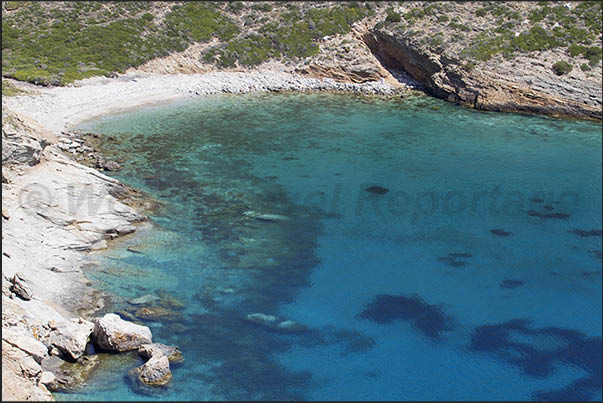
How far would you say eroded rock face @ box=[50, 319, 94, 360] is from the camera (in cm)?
1689

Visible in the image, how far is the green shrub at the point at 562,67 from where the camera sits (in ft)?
152

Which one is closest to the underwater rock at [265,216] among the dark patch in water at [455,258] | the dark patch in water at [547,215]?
the dark patch in water at [455,258]

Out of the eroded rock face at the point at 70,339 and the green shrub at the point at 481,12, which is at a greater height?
the green shrub at the point at 481,12

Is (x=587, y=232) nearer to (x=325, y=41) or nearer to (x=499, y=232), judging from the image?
(x=499, y=232)

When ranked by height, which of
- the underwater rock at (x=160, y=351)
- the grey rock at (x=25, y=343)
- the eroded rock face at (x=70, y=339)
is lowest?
the underwater rock at (x=160, y=351)

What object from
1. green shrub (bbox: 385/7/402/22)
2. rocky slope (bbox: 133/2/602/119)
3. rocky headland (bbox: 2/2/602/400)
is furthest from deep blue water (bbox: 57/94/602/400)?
green shrub (bbox: 385/7/402/22)

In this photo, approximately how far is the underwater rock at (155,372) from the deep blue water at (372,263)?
14.1 inches

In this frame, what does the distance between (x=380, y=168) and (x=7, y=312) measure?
23.7 meters

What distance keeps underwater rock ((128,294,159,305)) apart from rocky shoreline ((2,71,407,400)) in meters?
1.12

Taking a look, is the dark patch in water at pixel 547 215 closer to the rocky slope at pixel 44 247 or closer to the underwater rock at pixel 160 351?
the underwater rock at pixel 160 351

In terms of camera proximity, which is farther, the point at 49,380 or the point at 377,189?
the point at 377,189

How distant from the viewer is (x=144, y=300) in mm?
20641

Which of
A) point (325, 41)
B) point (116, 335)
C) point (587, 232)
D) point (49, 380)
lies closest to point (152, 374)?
point (116, 335)

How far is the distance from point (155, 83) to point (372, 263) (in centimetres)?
3835
